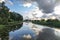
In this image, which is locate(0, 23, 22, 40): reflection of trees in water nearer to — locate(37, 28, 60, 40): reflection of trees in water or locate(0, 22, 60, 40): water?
locate(0, 22, 60, 40): water

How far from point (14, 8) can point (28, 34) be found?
34 centimetres

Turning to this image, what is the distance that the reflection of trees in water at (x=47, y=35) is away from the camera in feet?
5.12

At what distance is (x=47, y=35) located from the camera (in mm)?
1565

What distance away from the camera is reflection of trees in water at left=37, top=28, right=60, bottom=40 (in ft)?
5.12

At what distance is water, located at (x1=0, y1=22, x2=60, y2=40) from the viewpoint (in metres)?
1.56

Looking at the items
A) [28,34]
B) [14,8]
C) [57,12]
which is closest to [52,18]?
[57,12]

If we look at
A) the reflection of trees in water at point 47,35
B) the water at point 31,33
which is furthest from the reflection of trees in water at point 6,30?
the reflection of trees in water at point 47,35

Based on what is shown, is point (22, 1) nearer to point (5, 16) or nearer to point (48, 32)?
point (5, 16)

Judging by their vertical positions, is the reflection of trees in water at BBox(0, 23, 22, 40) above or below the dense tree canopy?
below

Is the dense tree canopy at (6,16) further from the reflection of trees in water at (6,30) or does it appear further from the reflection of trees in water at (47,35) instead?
the reflection of trees in water at (47,35)

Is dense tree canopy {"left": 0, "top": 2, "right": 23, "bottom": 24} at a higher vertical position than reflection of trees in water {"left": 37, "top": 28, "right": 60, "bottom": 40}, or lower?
higher

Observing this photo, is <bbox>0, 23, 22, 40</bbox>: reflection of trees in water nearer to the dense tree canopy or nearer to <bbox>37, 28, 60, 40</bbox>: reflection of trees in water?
the dense tree canopy

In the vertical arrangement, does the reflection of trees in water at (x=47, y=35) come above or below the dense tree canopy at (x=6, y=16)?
below

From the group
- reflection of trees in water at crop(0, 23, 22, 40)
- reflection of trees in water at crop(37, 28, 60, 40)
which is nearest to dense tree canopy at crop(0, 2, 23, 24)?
reflection of trees in water at crop(0, 23, 22, 40)
